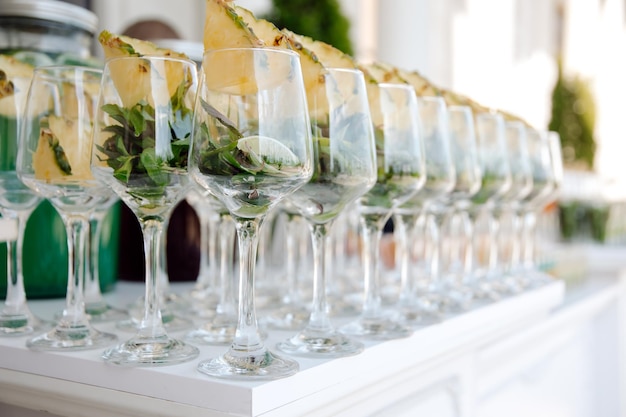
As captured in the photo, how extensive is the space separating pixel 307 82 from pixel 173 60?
118 mm

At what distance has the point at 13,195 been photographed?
2.40 feet

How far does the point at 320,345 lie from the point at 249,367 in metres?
0.11

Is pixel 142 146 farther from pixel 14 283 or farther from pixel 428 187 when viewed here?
pixel 428 187

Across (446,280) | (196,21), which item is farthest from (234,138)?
(196,21)

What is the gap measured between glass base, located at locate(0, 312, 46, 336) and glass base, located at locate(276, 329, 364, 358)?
26 cm

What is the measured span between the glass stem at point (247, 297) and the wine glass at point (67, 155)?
0.52 ft

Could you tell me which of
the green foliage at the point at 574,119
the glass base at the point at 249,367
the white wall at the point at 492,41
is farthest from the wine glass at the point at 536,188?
the green foliage at the point at 574,119

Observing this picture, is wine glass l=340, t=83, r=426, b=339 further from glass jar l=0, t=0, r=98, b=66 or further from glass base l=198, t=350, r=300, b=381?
glass jar l=0, t=0, r=98, b=66

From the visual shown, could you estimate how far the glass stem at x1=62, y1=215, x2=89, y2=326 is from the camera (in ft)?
2.12

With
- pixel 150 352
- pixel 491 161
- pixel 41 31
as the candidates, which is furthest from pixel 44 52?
pixel 491 161

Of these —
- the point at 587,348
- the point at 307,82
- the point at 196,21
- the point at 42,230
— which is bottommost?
the point at 587,348

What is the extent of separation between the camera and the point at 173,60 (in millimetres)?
576

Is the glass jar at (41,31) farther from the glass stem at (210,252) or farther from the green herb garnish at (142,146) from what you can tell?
the green herb garnish at (142,146)

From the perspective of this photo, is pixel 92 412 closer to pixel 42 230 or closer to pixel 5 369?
pixel 5 369
